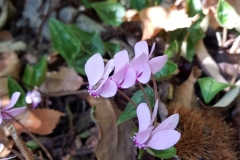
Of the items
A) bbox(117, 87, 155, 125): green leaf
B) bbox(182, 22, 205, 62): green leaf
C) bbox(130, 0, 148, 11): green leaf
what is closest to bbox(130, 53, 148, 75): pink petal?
bbox(117, 87, 155, 125): green leaf

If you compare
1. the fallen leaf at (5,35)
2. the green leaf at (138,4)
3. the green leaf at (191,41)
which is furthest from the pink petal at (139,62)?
the fallen leaf at (5,35)

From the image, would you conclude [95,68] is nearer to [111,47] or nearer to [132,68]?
[132,68]

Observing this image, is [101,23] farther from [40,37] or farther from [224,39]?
[224,39]

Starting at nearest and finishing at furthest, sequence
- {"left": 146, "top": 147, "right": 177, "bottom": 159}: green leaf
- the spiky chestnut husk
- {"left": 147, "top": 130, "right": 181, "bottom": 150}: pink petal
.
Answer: {"left": 147, "top": 130, "right": 181, "bottom": 150}: pink petal
{"left": 146, "top": 147, "right": 177, "bottom": 159}: green leaf
the spiky chestnut husk

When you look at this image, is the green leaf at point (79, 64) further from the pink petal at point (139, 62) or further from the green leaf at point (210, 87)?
the pink petal at point (139, 62)

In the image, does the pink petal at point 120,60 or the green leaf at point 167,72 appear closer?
the pink petal at point 120,60

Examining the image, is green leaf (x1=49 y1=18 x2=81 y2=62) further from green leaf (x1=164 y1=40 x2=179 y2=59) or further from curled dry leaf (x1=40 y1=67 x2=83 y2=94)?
green leaf (x1=164 y1=40 x2=179 y2=59)

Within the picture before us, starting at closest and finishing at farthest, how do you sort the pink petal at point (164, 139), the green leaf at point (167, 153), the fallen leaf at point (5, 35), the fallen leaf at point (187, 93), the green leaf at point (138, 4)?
the pink petal at point (164, 139)
the green leaf at point (167, 153)
the fallen leaf at point (187, 93)
the green leaf at point (138, 4)
the fallen leaf at point (5, 35)
